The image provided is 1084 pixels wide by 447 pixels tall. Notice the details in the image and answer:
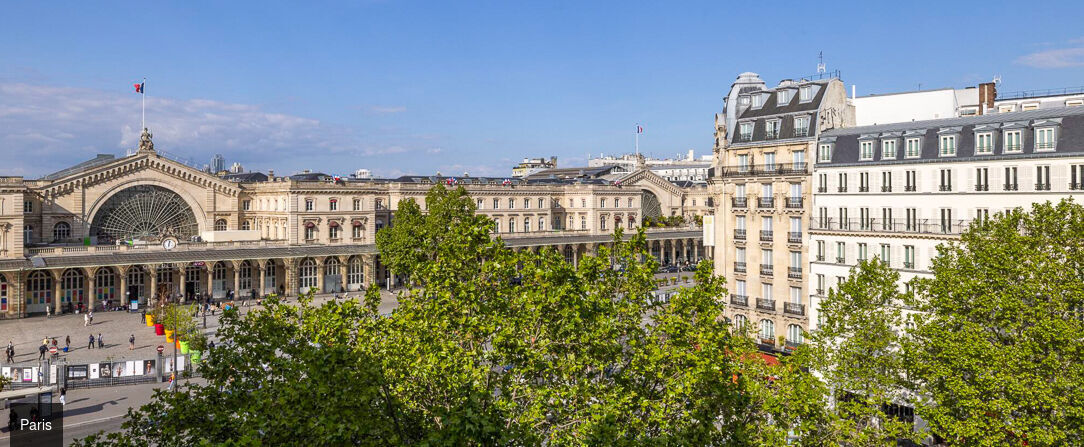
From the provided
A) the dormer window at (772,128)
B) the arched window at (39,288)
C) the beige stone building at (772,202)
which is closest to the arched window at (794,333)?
the beige stone building at (772,202)

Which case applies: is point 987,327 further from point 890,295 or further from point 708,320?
point 708,320

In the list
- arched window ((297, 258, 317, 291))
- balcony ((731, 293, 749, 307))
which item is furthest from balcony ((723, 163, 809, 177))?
arched window ((297, 258, 317, 291))

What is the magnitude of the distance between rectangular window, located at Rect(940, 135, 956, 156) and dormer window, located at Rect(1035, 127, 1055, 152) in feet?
13.9

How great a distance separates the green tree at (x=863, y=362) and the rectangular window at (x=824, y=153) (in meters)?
14.6

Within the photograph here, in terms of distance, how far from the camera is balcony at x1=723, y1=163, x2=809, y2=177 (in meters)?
49.1

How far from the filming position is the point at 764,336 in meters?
50.8

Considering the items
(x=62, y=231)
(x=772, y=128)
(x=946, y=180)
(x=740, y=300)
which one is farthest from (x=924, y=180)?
(x=62, y=231)

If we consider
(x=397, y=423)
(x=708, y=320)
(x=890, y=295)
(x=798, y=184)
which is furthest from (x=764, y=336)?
(x=397, y=423)

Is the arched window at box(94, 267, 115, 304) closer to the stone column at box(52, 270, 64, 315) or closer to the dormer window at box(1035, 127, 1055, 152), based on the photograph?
the stone column at box(52, 270, 64, 315)

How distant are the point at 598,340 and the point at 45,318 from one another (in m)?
68.9

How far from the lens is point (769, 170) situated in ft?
167

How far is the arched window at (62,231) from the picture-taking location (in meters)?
75.4

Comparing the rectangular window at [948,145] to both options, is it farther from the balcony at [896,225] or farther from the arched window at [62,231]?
the arched window at [62,231]

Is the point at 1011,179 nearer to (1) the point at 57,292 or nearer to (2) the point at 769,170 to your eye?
(2) the point at 769,170
